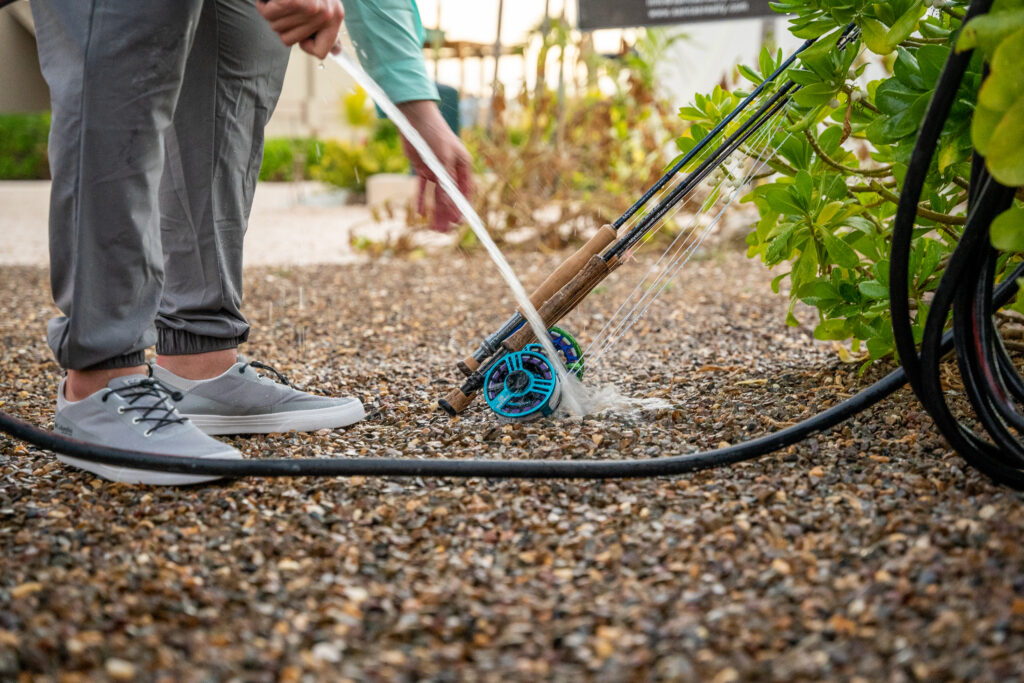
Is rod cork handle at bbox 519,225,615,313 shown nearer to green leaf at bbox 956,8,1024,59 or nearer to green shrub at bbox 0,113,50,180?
green leaf at bbox 956,8,1024,59

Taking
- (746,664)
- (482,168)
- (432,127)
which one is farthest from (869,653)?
(482,168)

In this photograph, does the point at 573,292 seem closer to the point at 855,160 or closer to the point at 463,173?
the point at 463,173

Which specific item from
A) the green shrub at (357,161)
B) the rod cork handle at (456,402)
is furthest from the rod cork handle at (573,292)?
the green shrub at (357,161)

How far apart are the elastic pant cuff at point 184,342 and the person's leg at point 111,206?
27 cm

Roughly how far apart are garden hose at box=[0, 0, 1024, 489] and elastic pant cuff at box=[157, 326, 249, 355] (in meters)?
0.39

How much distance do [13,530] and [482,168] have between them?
3.79 meters

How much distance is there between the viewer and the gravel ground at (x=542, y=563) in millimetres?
919

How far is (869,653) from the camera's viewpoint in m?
0.90

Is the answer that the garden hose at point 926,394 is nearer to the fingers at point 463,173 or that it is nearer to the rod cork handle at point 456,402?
the rod cork handle at point 456,402

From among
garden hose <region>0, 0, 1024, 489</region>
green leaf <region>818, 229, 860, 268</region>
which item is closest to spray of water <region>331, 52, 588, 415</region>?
garden hose <region>0, 0, 1024, 489</region>

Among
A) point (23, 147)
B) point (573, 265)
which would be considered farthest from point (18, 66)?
point (23, 147)

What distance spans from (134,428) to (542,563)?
693 millimetres

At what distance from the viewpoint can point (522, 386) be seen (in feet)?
5.53

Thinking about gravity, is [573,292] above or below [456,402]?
above
